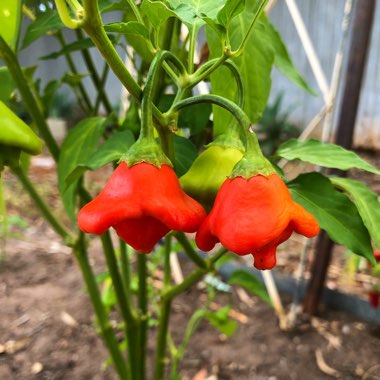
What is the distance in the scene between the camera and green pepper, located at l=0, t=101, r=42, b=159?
424mm

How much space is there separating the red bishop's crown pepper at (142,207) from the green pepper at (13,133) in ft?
0.42

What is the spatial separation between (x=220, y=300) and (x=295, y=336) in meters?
0.29

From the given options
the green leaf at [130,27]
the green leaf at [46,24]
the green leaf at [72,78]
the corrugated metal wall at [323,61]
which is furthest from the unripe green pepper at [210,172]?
the corrugated metal wall at [323,61]

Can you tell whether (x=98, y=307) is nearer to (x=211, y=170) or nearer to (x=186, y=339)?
(x=186, y=339)

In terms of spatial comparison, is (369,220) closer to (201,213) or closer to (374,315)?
(201,213)

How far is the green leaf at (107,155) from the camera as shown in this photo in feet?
1.53

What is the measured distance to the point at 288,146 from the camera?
0.58 meters

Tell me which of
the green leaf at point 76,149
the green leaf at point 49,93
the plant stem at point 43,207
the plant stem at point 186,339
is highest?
the green leaf at point 49,93

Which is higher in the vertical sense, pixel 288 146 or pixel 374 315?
pixel 288 146

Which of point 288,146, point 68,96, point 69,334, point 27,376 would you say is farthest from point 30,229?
point 68,96

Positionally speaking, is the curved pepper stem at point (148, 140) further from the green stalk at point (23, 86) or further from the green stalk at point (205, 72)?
the green stalk at point (23, 86)

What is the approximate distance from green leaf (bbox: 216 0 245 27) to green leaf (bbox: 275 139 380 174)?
16cm

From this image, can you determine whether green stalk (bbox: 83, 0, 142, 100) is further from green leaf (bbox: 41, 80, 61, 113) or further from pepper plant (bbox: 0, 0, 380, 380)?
green leaf (bbox: 41, 80, 61, 113)

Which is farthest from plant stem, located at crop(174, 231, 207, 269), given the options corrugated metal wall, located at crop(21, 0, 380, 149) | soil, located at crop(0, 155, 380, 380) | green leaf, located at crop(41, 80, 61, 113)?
corrugated metal wall, located at crop(21, 0, 380, 149)
